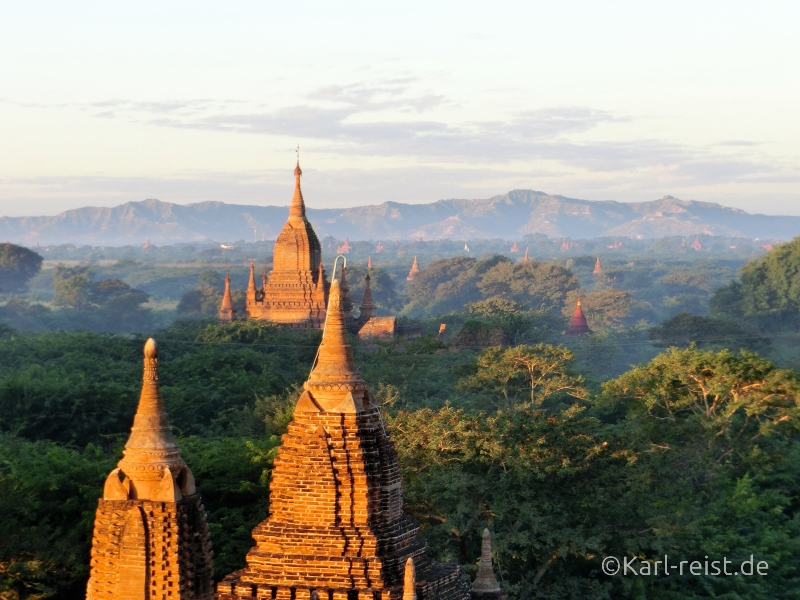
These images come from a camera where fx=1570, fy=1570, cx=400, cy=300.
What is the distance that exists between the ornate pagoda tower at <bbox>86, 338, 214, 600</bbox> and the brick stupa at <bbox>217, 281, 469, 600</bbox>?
Answer: 70cm

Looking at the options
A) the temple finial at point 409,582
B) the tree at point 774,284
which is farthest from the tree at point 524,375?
the tree at point 774,284

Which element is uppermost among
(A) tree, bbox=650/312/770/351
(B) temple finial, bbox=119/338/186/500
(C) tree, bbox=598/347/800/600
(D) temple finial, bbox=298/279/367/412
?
(D) temple finial, bbox=298/279/367/412

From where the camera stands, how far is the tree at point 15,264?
156 m

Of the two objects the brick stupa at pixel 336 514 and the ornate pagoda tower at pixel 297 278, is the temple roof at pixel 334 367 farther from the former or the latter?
the ornate pagoda tower at pixel 297 278

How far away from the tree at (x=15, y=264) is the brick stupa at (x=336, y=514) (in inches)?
5580

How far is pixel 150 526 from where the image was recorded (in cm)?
1614

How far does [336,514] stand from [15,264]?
481ft

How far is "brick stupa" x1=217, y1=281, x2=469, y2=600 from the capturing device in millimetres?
16562

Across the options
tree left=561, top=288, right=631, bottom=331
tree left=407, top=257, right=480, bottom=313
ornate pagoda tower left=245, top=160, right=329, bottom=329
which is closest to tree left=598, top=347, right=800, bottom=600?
ornate pagoda tower left=245, top=160, right=329, bottom=329

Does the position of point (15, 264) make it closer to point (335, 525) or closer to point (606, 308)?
point (606, 308)

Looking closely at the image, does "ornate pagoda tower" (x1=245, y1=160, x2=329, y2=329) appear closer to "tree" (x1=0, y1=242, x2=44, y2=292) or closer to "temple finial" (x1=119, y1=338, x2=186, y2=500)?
"temple finial" (x1=119, y1=338, x2=186, y2=500)

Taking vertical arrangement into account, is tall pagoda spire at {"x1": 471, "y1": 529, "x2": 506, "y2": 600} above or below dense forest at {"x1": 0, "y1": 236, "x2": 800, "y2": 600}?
above

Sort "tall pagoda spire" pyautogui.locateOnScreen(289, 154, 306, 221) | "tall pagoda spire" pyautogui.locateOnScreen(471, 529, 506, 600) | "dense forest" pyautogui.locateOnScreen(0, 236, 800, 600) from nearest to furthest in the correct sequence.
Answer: "tall pagoda spire" pyautogui.locateOnScreen(471, 529, 506, 600), "dense forest" pyautogui.locateOnScreen(0, 236, 800, 600), "tall pagoda spire" pyautogui.locateOnScreen(289, 154, 306, 221)

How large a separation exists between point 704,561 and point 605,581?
274cm
